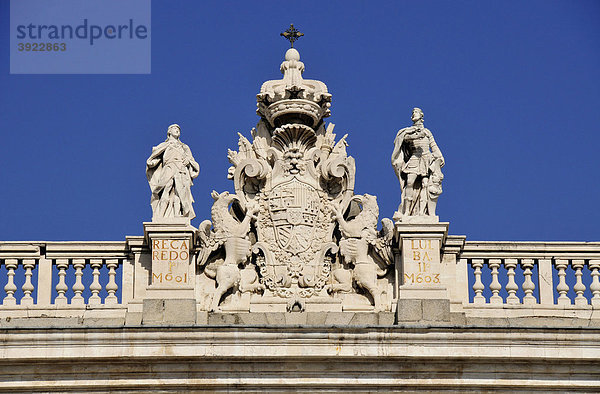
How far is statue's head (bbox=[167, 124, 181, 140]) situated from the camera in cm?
2352

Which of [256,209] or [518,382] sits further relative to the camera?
[256,209]

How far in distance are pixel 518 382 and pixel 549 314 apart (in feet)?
3.92

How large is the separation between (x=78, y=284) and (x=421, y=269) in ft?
13.6

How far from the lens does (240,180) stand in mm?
23594

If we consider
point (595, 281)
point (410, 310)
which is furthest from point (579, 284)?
point (410, 310)

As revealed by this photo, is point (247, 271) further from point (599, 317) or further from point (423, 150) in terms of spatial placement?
point (599, 317)

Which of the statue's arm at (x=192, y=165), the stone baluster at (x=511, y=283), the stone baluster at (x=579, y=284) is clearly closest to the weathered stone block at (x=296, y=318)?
the statue's arm at (x=192, y=165)

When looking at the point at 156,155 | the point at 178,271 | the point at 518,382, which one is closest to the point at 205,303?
the point at 178,271

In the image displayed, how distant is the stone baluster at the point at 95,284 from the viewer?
22.8 meters

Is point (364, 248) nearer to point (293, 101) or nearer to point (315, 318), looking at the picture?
point (315, 318)

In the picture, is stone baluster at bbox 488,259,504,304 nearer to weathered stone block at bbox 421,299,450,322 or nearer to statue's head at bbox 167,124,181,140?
weathered stone block at bbox 421,299,450,322

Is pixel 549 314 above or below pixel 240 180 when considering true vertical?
below

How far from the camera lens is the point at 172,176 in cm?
2312

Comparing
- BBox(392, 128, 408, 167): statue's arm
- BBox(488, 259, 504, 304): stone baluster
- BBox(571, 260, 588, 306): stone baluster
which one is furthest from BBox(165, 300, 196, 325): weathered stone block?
BBox(571, 260, 588, 306): stone baluster
